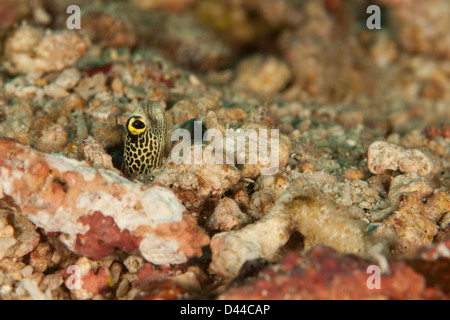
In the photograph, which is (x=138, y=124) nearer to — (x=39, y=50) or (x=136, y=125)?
(x=136, y=125)

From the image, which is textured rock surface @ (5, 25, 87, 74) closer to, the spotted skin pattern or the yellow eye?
the spotted skin pattern

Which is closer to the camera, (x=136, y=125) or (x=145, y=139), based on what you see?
(x=136, y=125)

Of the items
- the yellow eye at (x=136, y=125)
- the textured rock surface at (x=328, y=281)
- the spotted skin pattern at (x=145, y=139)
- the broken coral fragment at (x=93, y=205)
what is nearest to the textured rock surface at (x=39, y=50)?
the spotted skin pattern at (x=145, y=139)

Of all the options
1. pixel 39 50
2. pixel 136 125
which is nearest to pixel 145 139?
pixel 136 125

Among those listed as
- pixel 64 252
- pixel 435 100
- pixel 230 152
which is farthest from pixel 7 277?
pixel 435 100

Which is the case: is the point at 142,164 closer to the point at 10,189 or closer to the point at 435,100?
the point at 10,189

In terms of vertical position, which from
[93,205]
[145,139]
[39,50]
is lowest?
[93,205]
